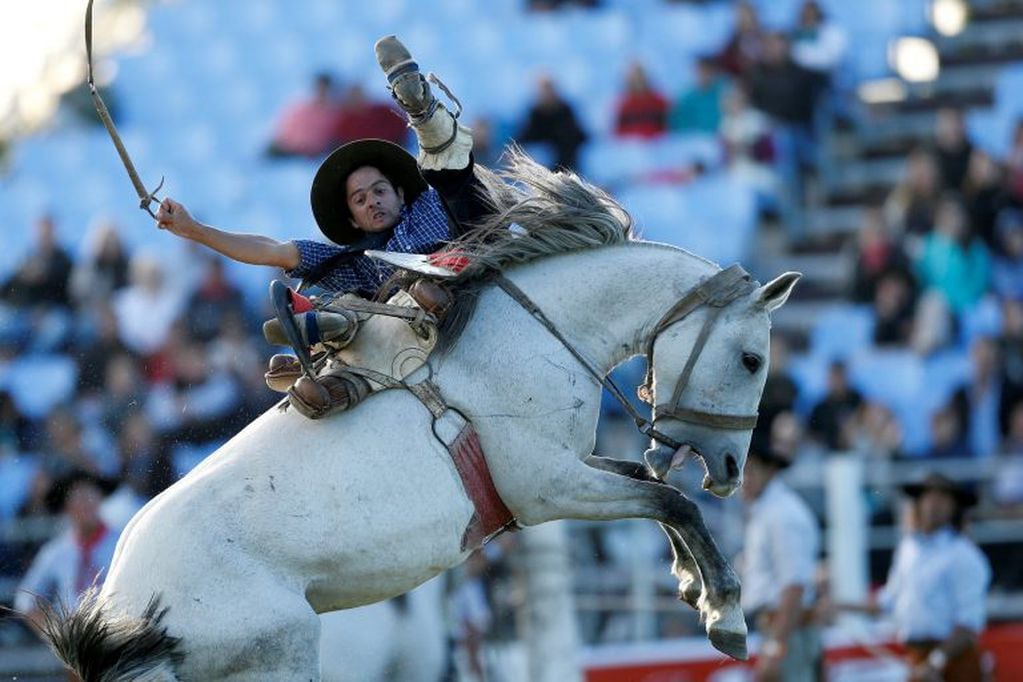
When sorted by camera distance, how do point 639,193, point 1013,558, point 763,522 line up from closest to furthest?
point 763,522
point 1013,558
point 639,193

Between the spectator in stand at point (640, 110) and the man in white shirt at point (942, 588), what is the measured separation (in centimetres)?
598

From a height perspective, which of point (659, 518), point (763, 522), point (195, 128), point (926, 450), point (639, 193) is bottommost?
point (659, 518)

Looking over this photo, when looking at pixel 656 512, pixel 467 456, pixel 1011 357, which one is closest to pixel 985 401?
pixel 1011 357

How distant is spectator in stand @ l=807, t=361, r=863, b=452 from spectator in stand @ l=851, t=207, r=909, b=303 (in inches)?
39.8

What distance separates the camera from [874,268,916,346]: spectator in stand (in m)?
14.0

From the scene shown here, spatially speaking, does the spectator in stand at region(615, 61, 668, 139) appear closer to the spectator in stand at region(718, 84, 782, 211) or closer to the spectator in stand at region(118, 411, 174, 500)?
the spectator in stand at region(718, 84, 782, 211)

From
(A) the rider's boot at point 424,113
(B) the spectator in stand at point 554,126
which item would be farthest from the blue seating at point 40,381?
(A) the rider's boot at point 424,113

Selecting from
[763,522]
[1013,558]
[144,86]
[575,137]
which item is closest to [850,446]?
[1013,558]

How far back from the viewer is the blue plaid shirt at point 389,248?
6688 millimetres

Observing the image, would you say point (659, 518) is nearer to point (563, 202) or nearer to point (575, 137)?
point (563, 202)

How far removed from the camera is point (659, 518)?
21.6 feet

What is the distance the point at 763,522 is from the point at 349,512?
187 inches

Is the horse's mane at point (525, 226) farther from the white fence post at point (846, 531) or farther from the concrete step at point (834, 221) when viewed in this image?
the concrete step at point (834, 221)

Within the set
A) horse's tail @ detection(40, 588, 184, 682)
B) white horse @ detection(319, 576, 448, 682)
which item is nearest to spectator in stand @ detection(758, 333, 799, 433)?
white horse @ detection(319, 576, 448, 682)
